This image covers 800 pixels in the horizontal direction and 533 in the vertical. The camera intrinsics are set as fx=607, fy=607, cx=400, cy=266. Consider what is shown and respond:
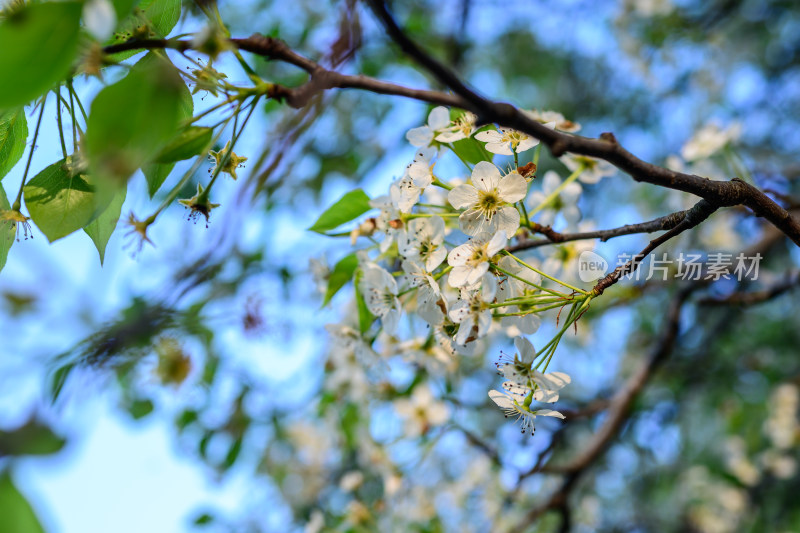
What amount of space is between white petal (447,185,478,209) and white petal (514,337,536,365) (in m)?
0.21

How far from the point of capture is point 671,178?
2.26 feet

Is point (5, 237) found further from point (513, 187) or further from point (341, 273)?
point (513, 187)

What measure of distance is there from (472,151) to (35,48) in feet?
1.94

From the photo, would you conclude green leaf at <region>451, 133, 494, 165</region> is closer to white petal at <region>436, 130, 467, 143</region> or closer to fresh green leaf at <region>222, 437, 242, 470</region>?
white petal at <region>436, 130, 467, 143</region>

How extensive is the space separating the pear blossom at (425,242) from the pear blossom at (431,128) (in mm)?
122

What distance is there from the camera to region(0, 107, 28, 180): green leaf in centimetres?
83

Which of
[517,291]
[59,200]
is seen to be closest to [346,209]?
[517,291]

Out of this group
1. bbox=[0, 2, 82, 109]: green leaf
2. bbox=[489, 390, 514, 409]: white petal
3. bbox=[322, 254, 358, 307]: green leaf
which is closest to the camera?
bbox=[0, 2, 82, 109]: green leaf

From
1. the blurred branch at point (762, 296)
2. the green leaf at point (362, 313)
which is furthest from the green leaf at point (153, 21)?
the blurred branch at point (762, 296)

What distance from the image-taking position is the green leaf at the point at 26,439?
38 centimetres

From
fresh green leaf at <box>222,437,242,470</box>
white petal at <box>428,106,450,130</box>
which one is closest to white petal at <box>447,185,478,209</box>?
white petal at <box>428,106,450,130</box>

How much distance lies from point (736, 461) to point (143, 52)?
11.9 feet

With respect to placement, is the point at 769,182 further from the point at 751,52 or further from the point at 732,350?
the point at 751,52

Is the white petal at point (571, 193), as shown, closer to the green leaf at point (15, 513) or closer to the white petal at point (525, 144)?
the white petal at point (525, 144)
